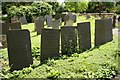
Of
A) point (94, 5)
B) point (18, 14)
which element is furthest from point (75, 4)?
point (18, 14)

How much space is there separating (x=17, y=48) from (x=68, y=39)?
210cm

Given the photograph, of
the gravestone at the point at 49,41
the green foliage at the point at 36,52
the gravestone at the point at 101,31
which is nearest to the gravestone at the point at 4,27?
the green foliage at the point at 36,52

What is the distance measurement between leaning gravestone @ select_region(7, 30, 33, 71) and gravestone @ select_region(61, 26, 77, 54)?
168 cm

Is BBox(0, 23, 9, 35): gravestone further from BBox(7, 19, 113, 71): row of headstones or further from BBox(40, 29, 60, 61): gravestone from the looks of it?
BBox(40, 29, 60, 61): gravestone

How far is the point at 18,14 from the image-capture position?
922 inches

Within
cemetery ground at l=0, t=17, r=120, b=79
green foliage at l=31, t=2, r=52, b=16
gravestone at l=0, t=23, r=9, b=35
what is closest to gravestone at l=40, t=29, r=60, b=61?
cemetery ground at l=0, t=17, r=120, b=79

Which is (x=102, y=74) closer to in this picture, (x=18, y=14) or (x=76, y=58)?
(x=76, y=58)

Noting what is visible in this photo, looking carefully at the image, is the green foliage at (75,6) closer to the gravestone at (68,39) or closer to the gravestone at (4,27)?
the gravestone at (4,27)

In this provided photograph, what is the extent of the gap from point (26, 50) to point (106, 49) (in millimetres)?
3067

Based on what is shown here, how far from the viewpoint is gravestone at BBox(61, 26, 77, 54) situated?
852 cm

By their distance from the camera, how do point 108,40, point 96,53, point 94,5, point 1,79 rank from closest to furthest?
point 1,79 → point 96,53 → point 108,40 → point 94,5

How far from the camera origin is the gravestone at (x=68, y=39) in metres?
8.52

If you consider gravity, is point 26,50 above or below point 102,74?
above

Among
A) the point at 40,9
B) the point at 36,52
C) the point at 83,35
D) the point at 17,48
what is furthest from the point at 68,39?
the point at 40,9
